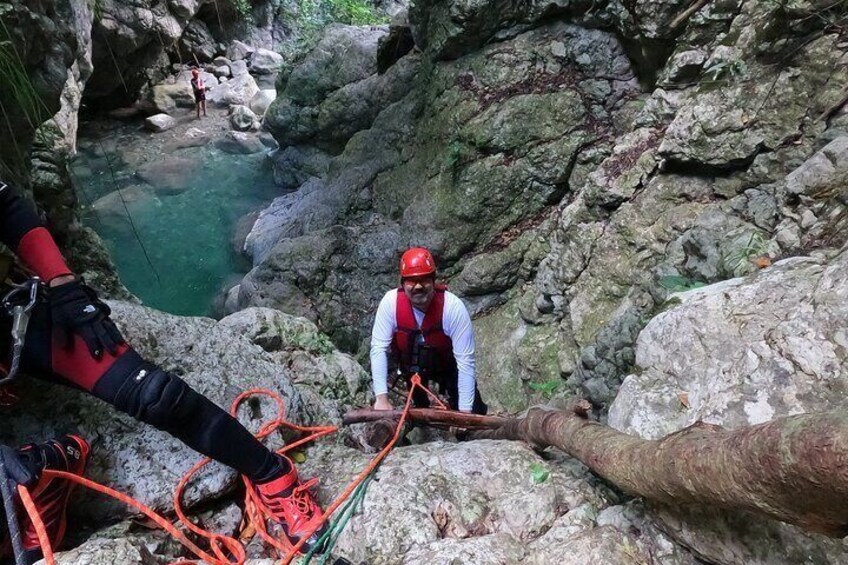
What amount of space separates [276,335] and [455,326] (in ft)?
6.56

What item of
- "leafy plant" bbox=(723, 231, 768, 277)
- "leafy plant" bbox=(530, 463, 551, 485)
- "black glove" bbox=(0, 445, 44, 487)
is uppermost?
"black glove" bbox=(0, 445, 44, 487)

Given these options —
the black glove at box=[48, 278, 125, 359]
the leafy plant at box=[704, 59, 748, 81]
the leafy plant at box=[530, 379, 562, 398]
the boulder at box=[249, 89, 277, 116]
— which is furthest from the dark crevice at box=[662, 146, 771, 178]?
the boulder at box=[249, 89, 277, 116]

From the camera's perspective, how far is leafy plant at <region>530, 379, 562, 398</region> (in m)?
6.54

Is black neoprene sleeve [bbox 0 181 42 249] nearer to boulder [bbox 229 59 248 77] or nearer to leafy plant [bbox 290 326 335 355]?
leafy plant [bbox 290 326 335 355]

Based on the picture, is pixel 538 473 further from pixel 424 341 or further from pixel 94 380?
pixel 94 380

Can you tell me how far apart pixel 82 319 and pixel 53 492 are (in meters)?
0.79

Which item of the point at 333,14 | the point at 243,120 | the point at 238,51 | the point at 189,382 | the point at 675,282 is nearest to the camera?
the point at 189,382

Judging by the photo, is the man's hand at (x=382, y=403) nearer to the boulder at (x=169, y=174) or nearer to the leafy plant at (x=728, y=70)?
the leafy plant at (x=728, y=70)

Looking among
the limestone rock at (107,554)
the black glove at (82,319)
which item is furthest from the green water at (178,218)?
the limestone rock at (107,554)

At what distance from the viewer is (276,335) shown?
17.2ft

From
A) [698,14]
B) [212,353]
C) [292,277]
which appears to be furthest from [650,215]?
[292,277]

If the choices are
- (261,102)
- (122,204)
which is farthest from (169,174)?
(261,102)

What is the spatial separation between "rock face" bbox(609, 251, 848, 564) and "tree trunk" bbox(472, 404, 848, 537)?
0.90 feet

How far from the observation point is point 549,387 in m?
6.62
